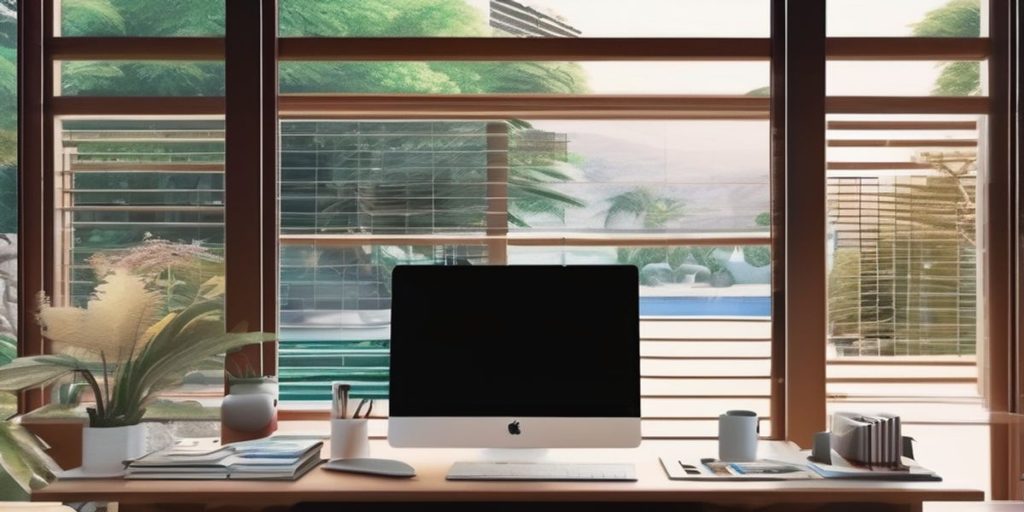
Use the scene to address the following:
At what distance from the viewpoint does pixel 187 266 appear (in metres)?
3.43

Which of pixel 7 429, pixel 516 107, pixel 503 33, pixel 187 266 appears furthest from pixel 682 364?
pixel 7 429

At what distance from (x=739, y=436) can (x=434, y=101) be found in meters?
1.62

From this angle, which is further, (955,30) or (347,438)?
(955,30)

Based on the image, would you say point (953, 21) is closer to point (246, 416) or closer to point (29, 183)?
point (246, 416)

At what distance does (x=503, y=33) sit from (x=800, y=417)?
1.68 metres

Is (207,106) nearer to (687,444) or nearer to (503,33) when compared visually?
(503,33)

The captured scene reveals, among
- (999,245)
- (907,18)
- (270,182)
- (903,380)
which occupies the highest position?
(907,18)

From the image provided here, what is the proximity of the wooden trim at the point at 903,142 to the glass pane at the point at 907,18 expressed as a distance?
0.37 m


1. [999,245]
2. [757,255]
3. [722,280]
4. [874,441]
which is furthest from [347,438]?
[999,245]

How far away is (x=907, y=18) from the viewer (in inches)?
136

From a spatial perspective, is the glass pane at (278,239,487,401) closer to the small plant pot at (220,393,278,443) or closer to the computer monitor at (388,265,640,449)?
the small plant pot at (220,393,278,443)

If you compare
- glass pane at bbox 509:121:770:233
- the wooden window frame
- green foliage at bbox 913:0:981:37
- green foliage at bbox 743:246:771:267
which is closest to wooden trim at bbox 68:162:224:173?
the wooden window frame

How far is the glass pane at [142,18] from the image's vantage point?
343 cm

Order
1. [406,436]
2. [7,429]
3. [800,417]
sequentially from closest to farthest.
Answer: [406,436]
[7,429]
[800,417]
